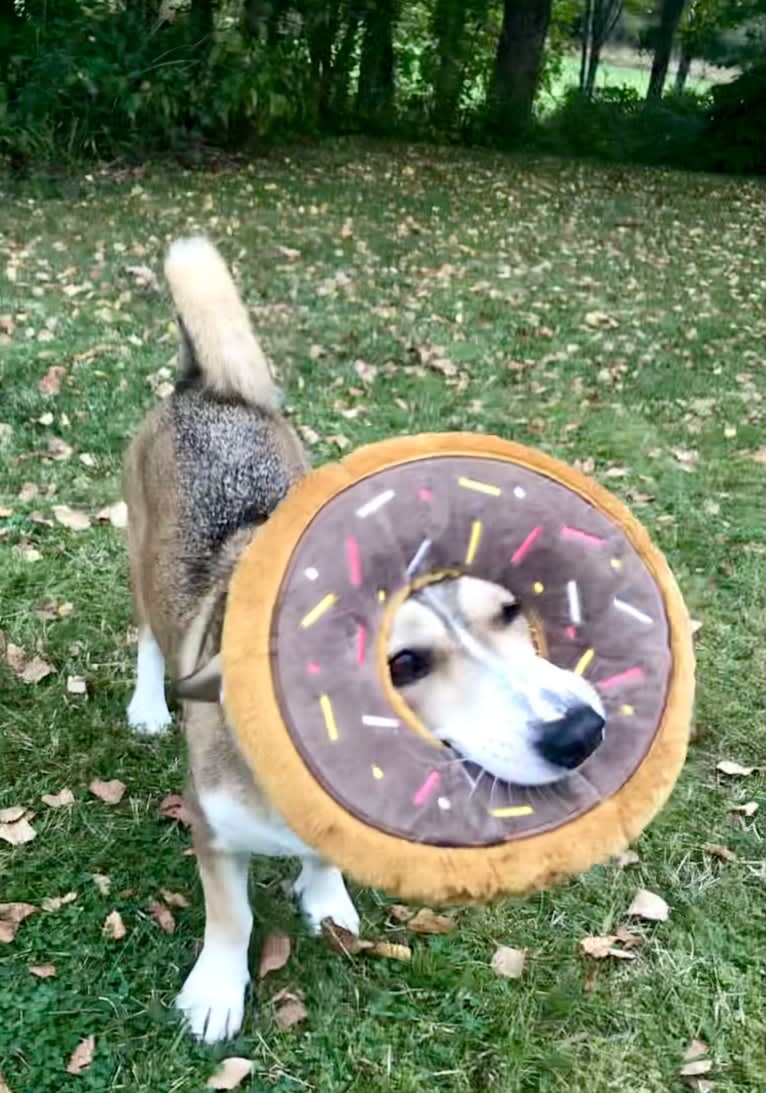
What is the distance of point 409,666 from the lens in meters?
2.42

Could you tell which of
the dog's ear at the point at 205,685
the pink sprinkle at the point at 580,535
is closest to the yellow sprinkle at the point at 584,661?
the pink sprinkle at the point at 580,535

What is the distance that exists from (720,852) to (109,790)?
A: 7.22 ft

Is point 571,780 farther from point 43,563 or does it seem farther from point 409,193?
point 409,193

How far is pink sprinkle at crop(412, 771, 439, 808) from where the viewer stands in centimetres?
222

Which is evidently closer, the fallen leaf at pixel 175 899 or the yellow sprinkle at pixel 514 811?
the yellow sprinkle at pixel 514 811

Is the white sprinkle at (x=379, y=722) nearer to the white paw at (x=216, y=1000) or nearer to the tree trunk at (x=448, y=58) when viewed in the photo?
the white paw at (x=216, y=1000)

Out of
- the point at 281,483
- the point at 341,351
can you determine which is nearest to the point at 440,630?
the point at 281,483

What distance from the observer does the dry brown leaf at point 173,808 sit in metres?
3.77

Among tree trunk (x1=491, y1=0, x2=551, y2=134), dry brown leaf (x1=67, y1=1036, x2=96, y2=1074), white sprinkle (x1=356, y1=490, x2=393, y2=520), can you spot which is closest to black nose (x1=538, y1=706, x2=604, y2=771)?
white sprinkle (x1=356, y1=490, x2=393, y2=520)

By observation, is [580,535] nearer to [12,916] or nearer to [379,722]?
[379,722]

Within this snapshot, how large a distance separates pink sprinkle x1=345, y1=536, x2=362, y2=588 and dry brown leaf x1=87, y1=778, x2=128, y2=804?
1.99m

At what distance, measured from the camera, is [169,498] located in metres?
3.42

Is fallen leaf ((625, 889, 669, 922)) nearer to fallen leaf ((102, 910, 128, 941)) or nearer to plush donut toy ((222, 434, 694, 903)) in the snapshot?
plush donut toy ((222, 434, 694, 903))

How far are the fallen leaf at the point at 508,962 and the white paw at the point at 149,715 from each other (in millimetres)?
1533
